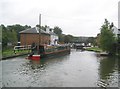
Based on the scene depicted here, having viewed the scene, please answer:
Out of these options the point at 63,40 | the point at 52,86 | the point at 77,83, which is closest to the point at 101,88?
the point at 77,83

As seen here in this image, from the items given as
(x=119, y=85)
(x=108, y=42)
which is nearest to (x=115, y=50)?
(x=108, y=42)

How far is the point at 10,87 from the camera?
14477 mm

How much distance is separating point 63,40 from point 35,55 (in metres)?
80.1

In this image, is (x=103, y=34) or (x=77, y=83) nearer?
(x=77, y=83)

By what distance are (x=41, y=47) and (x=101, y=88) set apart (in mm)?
23367

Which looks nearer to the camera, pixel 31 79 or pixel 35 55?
pixel 31 79

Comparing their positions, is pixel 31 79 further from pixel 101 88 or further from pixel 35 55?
pixel 35 55

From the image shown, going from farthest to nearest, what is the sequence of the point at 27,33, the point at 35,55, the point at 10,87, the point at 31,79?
the point at 27,33 → the point at 35,55 → the point at 31,79 → the point at 10,87

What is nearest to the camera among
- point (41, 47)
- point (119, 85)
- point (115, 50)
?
point (119, 85)

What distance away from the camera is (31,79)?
57.7 ft

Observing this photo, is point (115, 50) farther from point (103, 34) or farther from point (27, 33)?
point (27, 33)

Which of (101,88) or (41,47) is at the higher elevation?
(41,47)

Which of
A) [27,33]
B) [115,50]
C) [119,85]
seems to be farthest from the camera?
[27,33]

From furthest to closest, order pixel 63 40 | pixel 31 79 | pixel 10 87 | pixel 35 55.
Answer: pixel 63 40, pixel 35 55, pixel 31 79, pixel 10 87
